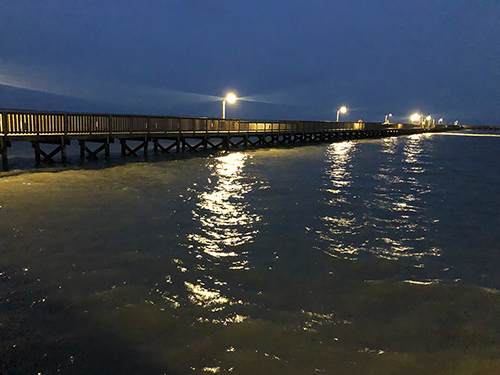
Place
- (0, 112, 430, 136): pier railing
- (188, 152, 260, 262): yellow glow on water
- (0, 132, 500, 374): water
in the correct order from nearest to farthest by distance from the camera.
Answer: (0, 132, 500, 374): water < (188, 152, 260, 262): yellow glow on water < (0, 112, 430, 136): pier railing

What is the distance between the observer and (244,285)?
6168mm

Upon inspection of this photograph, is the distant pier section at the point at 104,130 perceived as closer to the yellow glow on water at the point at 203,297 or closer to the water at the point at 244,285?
the water at the point at 244,285

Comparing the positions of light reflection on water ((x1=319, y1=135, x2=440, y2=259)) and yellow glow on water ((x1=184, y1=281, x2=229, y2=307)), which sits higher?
light reflection on water ((x1=319, y1=135, x2=440, y2=259))

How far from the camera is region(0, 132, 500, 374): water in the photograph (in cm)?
434

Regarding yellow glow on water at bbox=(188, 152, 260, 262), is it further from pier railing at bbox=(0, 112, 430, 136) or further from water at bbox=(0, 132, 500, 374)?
pier railing at bbox=(0, 112, 430, 136)

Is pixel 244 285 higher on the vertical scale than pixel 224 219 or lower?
lower

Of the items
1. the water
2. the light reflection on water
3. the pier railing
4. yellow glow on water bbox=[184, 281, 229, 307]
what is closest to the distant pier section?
the pier railing

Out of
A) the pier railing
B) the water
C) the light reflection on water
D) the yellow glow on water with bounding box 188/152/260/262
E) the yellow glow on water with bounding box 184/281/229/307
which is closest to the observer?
the water

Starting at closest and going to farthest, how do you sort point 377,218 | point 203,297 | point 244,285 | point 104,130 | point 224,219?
point 203,297 → point 244,285 → point 224,219 → point 377,218 → point 104,130

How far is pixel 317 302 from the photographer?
5.66 metres

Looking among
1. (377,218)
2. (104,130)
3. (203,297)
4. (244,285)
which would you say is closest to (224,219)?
(244,285)

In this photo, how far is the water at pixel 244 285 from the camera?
4.34 metres

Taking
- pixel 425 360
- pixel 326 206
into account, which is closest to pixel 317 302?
pixel 425 360

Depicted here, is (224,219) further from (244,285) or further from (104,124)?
(104,124)
